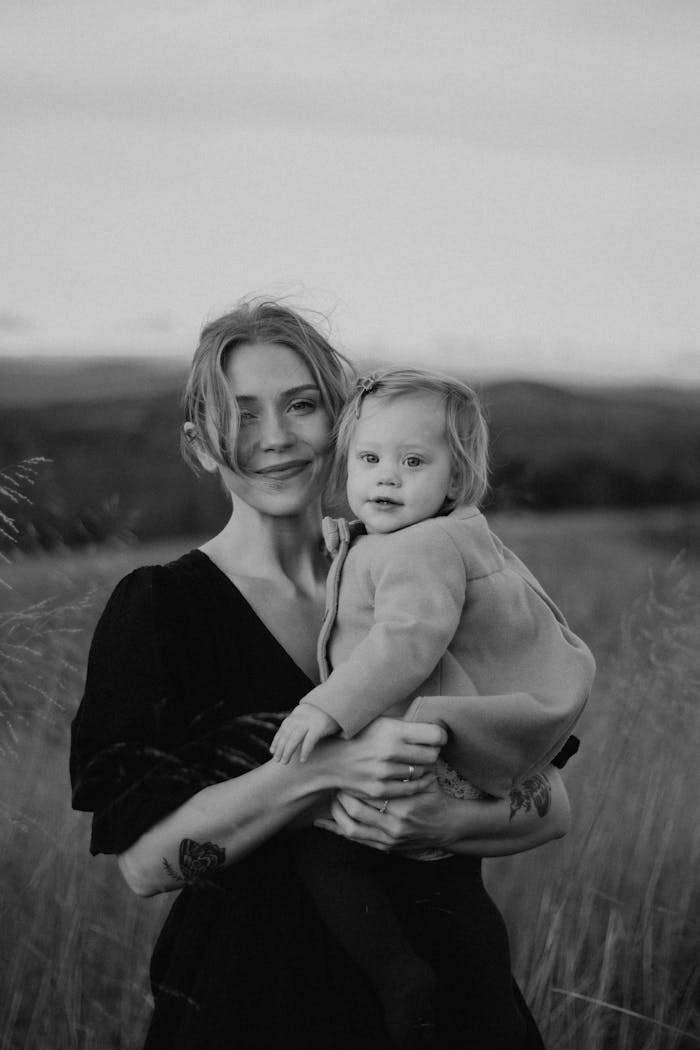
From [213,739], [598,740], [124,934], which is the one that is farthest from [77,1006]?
[598,740]

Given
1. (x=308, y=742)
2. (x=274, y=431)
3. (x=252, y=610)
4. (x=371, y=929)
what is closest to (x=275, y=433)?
(x=274, y=431)

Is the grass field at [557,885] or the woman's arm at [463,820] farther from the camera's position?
the grass field at [557,885]

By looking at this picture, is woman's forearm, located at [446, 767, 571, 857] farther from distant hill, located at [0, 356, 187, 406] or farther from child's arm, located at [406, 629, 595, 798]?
distant hill, located at [0, 356, 187, 406]

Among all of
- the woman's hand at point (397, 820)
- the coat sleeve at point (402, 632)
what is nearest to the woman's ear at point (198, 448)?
the coat sleeve at point (402, 632)

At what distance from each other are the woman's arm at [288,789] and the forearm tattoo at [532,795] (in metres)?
0.19

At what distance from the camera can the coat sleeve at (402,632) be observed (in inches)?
71.0

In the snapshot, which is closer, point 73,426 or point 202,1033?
point 202,1033

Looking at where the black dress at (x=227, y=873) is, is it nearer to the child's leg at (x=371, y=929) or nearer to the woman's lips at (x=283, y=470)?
the child's leg at (x=371, y=929)

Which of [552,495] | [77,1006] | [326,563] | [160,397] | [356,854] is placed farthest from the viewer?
[552,495]

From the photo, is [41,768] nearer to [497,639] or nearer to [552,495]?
[497,639]

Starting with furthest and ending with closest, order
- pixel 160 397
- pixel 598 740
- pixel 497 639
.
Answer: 1. pixel 160 397
2. pixel 598 740
3. pixel 497 639

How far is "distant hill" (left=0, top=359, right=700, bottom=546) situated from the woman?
3808 millimetres

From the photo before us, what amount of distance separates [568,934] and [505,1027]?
3.35 feet

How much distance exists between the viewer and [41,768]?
2.99 metres
